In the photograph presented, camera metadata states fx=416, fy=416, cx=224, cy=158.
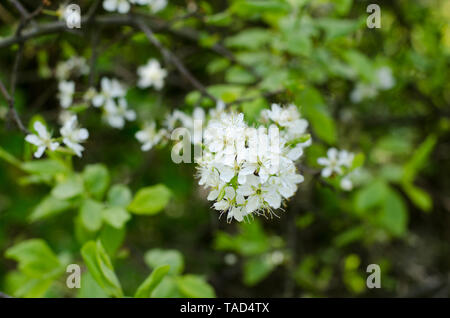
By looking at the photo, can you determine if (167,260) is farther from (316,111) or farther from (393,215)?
(393,215)

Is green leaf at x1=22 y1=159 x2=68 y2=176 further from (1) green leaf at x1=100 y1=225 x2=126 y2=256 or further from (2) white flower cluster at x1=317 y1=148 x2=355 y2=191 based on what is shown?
(2) white flower cluster at x1=317 y1=148 x2=355 y2=191

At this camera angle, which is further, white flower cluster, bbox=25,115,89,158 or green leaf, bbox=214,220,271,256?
green leaf, bbox=214,220,271,256

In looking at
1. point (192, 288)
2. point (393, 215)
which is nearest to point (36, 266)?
point (192, 288)

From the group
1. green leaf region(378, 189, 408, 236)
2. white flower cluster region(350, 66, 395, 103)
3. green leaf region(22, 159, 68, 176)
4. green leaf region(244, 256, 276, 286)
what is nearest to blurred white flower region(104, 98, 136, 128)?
green leaf region(22, 159, 68, 176)

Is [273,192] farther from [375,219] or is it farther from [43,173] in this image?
[375,219]

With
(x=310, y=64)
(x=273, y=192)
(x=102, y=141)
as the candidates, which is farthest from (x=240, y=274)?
(x=273, y=192)

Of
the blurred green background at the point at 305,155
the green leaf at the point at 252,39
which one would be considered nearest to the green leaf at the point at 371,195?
the blurred green background at the point at 305,155
